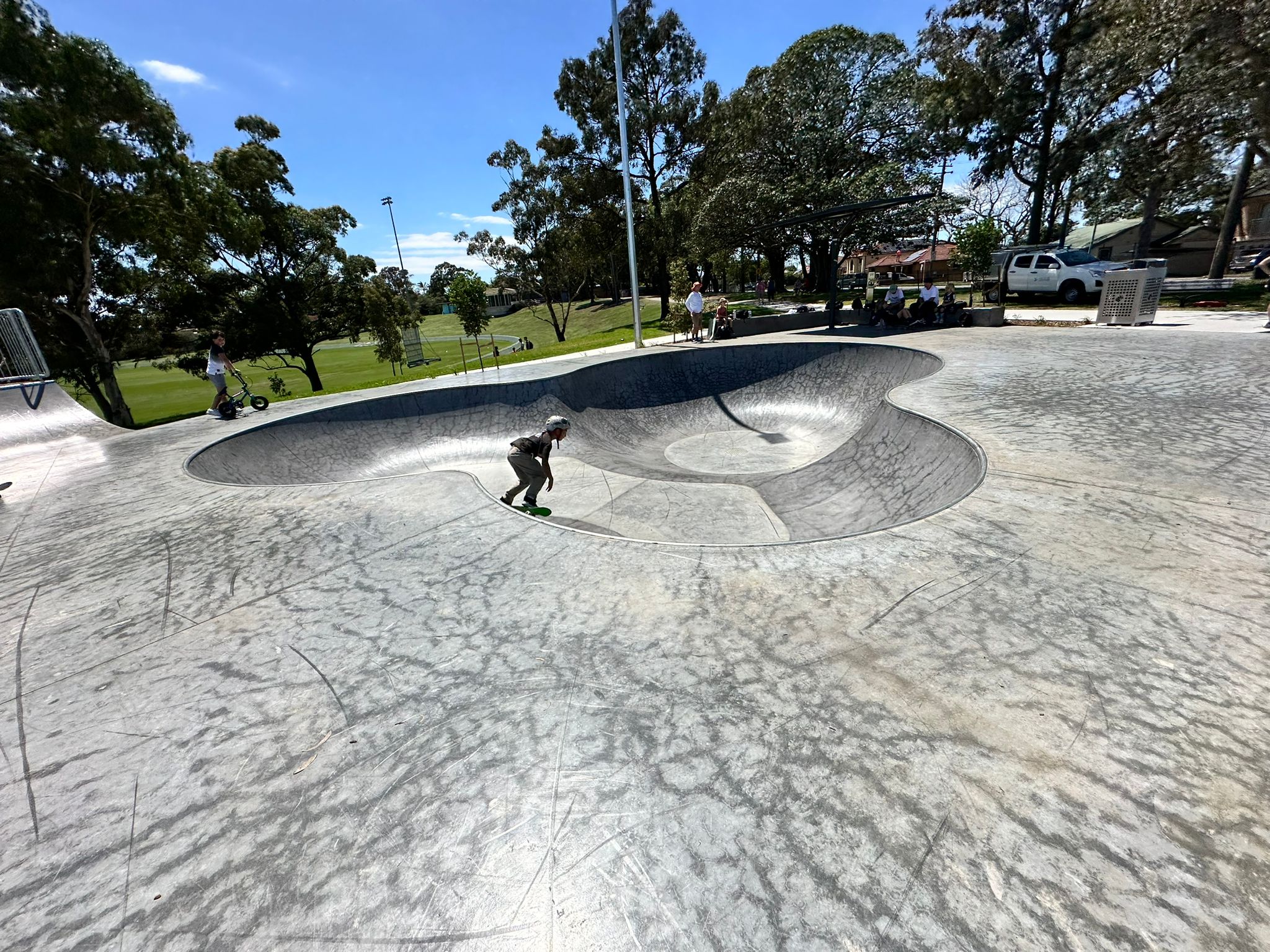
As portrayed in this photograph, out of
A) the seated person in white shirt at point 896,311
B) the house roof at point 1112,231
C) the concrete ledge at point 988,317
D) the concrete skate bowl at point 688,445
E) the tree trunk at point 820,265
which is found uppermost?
the house roof at point 1112,231

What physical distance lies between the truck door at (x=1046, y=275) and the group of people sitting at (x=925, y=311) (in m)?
6.47

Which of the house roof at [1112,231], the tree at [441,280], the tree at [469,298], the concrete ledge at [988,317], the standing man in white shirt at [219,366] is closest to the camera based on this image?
the standing man in white shirt at [219,366]

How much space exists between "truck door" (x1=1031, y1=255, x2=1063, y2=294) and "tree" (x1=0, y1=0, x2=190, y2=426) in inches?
1193

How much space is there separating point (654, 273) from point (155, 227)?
1359 inches

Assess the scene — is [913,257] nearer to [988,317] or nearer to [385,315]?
[988,317]

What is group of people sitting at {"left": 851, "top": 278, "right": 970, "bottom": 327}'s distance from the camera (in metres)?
15.4

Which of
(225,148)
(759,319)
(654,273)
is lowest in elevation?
(759,319)

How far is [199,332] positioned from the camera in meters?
26.5

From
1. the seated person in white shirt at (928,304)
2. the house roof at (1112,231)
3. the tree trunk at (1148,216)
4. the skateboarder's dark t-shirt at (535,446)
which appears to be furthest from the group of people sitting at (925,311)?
the house roof at (1112,231)

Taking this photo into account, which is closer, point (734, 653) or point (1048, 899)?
point (1048, 899)

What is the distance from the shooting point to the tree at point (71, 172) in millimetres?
12336

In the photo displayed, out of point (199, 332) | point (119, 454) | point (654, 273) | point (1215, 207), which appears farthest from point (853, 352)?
point (1215, 207)

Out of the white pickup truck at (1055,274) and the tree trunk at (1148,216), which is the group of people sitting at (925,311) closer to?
the white pickup truck at (1055,274)

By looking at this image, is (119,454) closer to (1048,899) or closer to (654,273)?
(1048,899)
